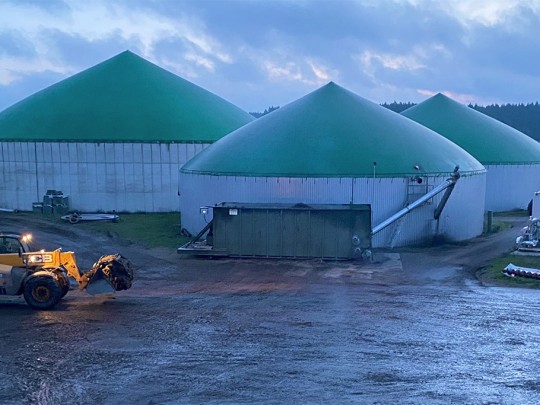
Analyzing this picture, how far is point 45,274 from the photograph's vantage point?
19219 millimetres

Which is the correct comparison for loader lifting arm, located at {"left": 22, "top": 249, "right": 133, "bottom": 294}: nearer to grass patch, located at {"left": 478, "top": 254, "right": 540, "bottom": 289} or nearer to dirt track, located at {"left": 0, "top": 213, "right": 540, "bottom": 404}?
dirt track, located at {"left": 0, "top": 213, "right": 540, "bottom": 404}

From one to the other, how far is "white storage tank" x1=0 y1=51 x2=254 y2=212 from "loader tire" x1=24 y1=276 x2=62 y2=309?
1180 inches

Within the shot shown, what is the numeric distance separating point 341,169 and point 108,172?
23.0m

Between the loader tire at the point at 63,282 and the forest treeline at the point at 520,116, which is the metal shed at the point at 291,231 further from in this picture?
the forest treeline at the point at 520,116

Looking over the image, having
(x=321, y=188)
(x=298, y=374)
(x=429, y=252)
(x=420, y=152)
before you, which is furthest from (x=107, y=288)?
(x=420, y=152)

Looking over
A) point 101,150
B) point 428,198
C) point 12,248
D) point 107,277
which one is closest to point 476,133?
point 428,198

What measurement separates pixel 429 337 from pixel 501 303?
5226 mm

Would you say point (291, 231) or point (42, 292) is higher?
point (291, 231)

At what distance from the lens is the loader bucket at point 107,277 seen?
786 inches

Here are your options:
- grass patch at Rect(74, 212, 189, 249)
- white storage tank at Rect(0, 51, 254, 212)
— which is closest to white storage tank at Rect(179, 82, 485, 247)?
grass patch at Rect(74, 212, 189, 249)

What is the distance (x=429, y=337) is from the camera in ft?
52.8

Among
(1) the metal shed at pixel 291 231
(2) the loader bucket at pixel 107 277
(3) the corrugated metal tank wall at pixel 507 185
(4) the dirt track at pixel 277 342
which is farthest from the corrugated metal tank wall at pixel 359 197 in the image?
(3) the corrugated metal tank wall at pixel 507 185

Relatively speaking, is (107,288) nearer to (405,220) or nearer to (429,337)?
(429,337)

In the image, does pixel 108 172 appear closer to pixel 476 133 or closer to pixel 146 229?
pixel 146 229
